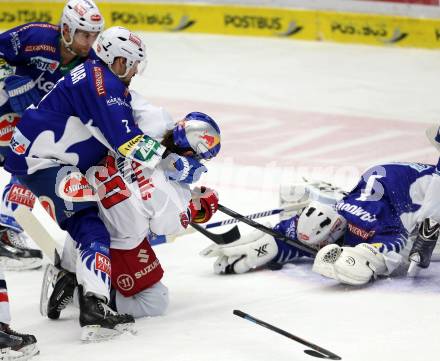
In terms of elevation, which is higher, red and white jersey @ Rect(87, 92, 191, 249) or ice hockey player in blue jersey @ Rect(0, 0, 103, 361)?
ice hockey player in blue jersey @ Rect(0, 0, 103, 361)

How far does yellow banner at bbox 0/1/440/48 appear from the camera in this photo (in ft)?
33.4

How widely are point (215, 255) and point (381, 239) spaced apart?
850 millimetres

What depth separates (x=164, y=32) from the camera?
11.4 metres

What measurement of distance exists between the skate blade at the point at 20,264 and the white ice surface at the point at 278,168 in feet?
0.21

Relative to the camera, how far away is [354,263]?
4898 millimetres

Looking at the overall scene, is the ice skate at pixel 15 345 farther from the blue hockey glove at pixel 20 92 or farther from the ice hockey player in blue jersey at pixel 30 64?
the blue hockey glove at pixel 20 92

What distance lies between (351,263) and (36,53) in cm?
215

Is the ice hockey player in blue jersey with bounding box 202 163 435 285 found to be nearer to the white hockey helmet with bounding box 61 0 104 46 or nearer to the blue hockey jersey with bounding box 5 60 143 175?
the blue hockey jersey with bounding box 5 60 143 175

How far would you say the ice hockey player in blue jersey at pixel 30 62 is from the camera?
226 inches

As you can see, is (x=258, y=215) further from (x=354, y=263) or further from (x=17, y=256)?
(x=17, y=256)

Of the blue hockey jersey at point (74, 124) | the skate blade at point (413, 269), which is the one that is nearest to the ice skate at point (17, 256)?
the blue hockey jersey at point (74, 124)

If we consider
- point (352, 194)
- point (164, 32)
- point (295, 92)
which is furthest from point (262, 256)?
point (164, 32)

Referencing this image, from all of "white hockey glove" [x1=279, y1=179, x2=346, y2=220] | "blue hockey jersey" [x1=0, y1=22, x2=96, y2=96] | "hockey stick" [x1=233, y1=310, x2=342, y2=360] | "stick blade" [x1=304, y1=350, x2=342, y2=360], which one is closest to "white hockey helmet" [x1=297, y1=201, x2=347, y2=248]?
"white hockey glove" [x1=279, y1=179, x2=346, y2=220]

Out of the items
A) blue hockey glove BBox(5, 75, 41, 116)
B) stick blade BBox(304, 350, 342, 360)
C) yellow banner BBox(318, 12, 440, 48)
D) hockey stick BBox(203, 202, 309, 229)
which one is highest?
yellow banner BBox(318, 12, 440, 48)
